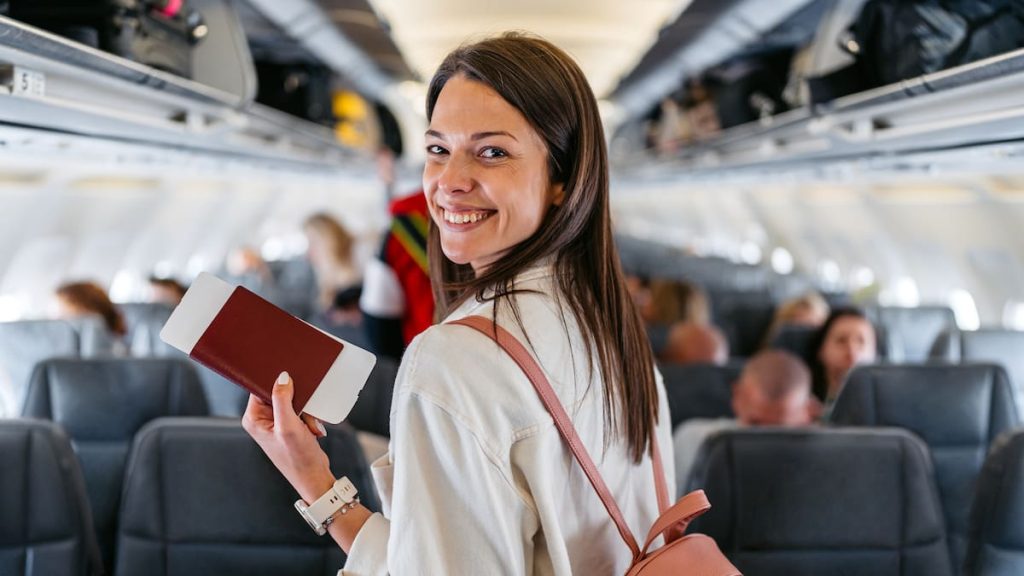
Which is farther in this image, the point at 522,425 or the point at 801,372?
the point at 801,372

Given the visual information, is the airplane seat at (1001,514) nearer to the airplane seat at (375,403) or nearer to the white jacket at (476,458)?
the white jacket at (476,458)

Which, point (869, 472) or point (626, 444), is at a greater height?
point (626, 444)

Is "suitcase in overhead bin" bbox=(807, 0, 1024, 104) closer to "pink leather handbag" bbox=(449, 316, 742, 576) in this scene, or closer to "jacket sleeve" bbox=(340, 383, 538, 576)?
"pink leather handbag" bbox=(449, 316, 742, 576)

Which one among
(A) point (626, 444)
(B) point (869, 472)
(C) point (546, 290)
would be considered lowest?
(B) point (869, 472)

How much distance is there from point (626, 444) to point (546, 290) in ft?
0.92

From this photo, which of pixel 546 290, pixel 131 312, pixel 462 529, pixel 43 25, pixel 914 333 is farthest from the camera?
pixel 131 312

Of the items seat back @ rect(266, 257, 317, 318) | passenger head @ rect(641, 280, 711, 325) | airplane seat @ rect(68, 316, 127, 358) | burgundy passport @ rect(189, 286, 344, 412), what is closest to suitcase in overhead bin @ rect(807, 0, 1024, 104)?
burgundy passport @ rect(189, 286, 344, 412)

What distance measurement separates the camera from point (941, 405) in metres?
3.74

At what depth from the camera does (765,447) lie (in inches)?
100

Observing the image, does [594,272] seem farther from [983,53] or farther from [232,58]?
[232,58]

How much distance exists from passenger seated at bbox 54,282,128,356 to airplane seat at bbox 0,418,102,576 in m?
3.80

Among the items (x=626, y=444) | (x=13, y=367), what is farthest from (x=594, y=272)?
(x=13, y=367)

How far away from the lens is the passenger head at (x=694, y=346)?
5457 millimetres

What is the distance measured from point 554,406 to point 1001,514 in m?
1.37
